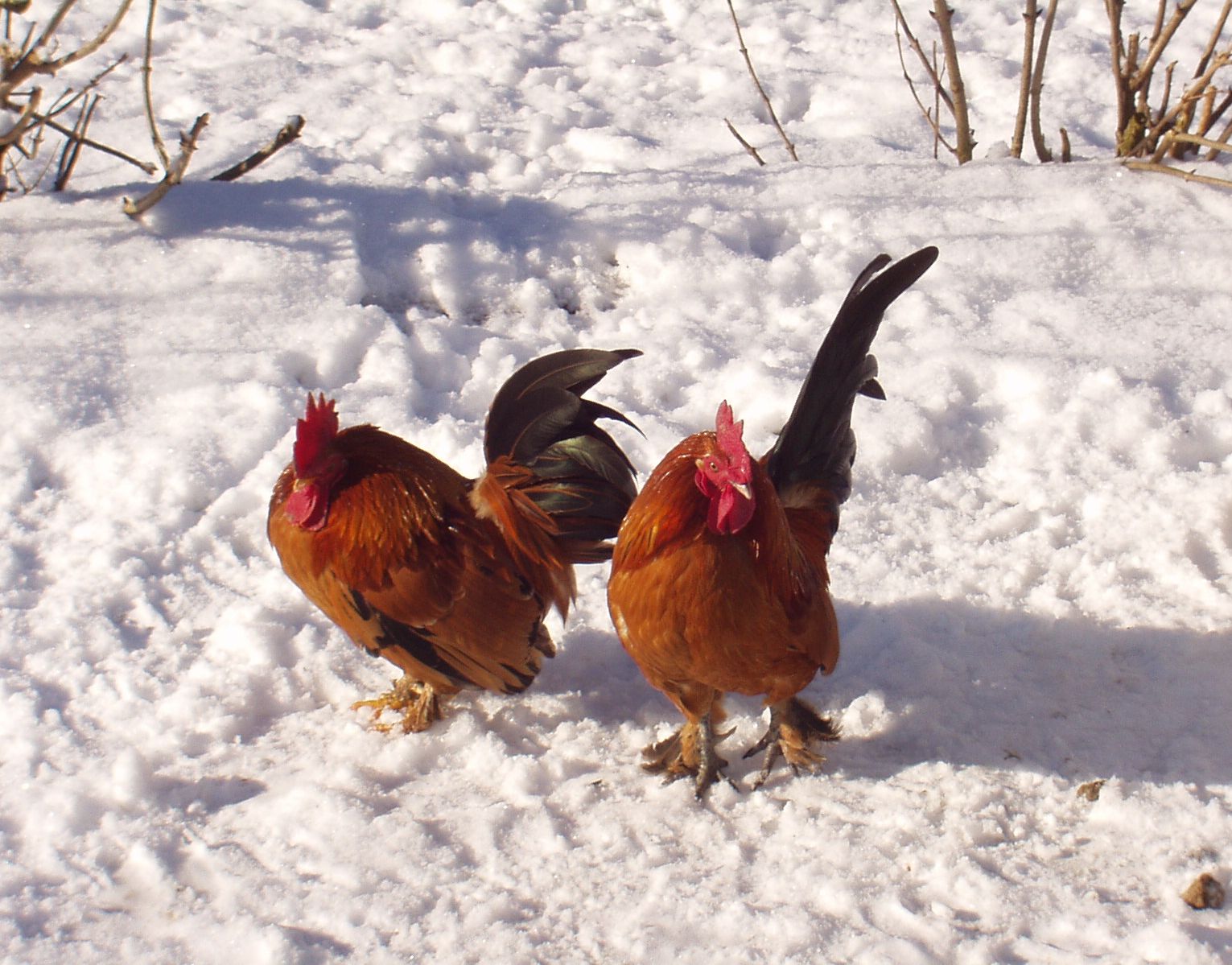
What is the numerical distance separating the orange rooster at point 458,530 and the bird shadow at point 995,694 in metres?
0.46

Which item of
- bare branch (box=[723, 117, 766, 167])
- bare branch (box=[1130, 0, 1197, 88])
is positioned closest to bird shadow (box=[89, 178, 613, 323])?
bare branch (box=[723, 117, 766, 167])

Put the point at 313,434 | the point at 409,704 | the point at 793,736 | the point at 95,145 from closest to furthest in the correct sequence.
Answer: the point at 313,434
the point at 793,736
the point at 409,704
the point at 95,145

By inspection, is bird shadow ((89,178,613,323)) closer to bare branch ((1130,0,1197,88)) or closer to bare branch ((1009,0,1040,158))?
bare branch ((1009,0,1040,158))

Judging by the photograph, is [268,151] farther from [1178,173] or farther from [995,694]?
[1178,173]

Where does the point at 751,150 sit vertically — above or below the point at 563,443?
above

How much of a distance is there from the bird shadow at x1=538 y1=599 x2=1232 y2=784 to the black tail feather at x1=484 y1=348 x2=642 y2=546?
1.99 ft

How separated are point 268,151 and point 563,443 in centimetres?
239

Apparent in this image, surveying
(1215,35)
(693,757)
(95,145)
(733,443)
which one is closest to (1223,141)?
(1215,35)

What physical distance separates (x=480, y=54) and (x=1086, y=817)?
214 inches

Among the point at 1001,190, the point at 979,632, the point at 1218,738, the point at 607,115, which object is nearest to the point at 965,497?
the point at 979,632

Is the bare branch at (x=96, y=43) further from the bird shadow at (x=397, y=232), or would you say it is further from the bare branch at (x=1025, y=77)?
the bare branch at (x=1025, y=77)

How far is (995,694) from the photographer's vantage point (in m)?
3.43

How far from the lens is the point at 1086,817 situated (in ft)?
9.65

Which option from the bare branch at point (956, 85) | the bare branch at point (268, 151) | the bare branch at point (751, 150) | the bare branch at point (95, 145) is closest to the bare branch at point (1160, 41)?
the bare branch at point (956, 85)
